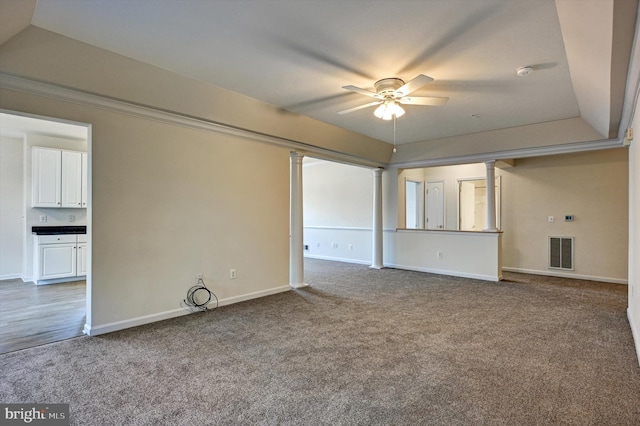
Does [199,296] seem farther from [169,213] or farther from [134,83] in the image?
[134,83]

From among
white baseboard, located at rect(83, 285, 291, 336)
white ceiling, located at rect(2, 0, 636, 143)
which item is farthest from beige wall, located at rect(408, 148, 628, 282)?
white baseboard, located at rect(83, 285, 291, 336)

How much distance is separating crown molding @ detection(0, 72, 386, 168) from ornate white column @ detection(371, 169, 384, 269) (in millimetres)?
2131

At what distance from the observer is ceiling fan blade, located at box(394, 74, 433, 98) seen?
273 cm

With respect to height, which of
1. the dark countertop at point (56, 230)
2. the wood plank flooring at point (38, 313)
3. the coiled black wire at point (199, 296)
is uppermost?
the dark countertop at point (56, 230)

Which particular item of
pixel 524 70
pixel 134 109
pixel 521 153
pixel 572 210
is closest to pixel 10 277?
pixel 134 109

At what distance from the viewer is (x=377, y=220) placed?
271 inches

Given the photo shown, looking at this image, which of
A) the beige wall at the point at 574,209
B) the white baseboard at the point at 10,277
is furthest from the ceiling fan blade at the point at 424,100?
the white baseboard at the point at 10,277

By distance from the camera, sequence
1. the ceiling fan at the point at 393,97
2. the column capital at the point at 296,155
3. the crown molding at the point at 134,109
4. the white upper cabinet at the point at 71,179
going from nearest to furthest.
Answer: the crown molding at the point at 134,109 < the ceiling fan at the point at 393,97 < the column capital at the point at 296,155 < the white upper cabinet at the point at 71,179

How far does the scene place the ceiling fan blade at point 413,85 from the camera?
273 centimetres

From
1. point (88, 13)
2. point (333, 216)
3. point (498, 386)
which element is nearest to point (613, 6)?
point (498, 386)

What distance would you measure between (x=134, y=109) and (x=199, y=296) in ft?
7.34

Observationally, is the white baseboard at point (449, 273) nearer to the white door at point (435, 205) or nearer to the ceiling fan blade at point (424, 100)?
the white door at point (435, 205)

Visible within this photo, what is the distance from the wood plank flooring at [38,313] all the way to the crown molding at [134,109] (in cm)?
224

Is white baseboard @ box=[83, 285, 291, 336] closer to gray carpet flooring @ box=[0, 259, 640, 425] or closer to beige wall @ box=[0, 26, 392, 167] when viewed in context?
gray carpet flooring @ box=[0, 259, 640, 425]
